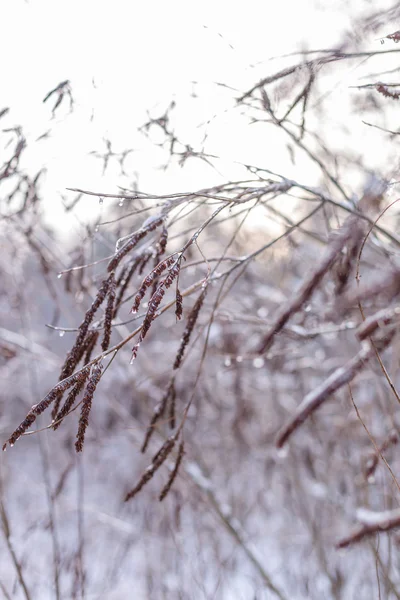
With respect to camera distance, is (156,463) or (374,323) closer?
(156,463)

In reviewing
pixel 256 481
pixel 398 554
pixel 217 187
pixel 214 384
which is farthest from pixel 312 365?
pixel 256 481

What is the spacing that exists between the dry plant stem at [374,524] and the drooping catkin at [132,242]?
113cm

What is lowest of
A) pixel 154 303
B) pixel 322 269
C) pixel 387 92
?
pixel 154 303

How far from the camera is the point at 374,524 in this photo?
5.76 ft

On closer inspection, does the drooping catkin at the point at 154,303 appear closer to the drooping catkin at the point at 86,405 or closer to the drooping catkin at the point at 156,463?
the drooping catkin at the point at 86,405

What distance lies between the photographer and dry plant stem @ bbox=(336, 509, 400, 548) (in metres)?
1.68

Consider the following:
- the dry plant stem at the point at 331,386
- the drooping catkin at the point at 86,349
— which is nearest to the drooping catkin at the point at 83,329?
the drooping catkin at the point at 86,349

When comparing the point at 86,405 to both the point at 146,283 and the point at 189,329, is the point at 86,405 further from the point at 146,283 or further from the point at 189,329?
the point at 189,329

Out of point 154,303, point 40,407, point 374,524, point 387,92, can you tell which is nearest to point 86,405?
point 40,407

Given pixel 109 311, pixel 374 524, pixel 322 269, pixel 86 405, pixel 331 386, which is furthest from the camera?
pixel 331 386

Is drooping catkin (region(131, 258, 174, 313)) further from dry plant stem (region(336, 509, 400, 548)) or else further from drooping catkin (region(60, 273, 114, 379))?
dry plant stem (region(336, 509, 400, 548))

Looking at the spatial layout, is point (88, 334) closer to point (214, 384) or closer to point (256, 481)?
point (214, 384)

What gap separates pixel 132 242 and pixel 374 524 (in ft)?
3.91

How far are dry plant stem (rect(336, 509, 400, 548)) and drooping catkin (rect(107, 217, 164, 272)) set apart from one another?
1.13 meters
